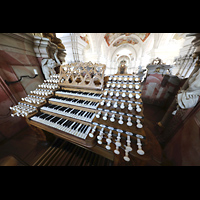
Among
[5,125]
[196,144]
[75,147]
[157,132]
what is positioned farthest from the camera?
[157,132]

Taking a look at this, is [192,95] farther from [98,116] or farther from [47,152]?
[47,152]

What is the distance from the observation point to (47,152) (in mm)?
1552

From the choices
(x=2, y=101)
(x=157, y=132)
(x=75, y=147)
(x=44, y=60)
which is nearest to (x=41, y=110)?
(x=2, y=101)

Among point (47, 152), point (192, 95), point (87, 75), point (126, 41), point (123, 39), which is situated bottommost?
point (47, 152)

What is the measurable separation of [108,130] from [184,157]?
150cm

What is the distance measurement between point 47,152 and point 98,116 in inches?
60.3

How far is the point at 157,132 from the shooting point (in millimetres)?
2324

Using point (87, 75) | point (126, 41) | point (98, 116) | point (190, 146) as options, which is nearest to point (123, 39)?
point (126, 41)

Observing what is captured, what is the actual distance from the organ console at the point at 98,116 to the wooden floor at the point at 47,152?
0.44 metres

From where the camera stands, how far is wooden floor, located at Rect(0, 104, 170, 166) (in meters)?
1.43

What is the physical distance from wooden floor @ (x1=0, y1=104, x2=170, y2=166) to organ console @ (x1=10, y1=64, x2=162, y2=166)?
A: 44cm

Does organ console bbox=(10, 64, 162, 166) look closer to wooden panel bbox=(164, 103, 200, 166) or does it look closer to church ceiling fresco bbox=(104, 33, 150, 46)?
wooden panel bbox=(164, 103, 200, 166)

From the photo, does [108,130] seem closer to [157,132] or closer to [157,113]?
[157,132]

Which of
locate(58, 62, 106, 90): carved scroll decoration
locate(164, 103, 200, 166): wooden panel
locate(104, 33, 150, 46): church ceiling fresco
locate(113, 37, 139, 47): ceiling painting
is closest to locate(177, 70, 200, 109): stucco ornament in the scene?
locate(164, 103, 200, 166): wooden panel
